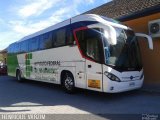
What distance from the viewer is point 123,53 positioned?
10188 millimetres

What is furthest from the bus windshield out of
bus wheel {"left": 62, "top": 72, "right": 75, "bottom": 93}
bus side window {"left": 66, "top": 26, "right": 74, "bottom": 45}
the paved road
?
bus wheel {"left": 62, "top": 72, "right": 75, "bottom": 93}

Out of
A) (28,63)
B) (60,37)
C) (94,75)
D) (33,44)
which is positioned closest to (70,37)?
(60,37)

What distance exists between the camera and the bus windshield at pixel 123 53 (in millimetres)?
9734

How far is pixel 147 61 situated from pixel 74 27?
4.57 meters

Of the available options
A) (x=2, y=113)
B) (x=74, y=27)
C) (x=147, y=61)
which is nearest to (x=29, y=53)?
(x=74, y=27)

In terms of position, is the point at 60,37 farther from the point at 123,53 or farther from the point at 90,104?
the point at 90,104

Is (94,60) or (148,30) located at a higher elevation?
(148,30)

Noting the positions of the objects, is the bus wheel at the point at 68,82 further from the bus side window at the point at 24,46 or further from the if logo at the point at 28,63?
the bus side window at the point at 24,46

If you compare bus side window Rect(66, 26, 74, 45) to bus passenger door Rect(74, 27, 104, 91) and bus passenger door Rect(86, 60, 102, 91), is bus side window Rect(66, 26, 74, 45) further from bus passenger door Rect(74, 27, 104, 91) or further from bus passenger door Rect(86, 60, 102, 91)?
bus passenger door Rect(86, 60, 102, 91)

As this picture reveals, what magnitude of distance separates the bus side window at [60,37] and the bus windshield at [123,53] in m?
3.08

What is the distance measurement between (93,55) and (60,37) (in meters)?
3.15

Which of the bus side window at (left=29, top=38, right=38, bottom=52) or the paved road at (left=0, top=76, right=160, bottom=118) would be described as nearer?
the paved road at (left=0, top=76, right=160, bottom=118)

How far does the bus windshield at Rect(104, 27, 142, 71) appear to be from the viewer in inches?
383

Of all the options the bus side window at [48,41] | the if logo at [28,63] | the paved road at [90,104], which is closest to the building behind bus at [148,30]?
the paved road at [90,104]
